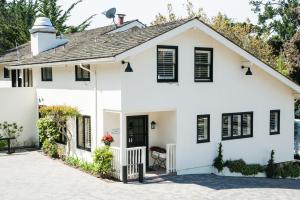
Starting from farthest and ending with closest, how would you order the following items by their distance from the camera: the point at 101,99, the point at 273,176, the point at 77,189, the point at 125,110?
the point at 273,176 < the point at 101,99 < the point at 125,110 < the point at 77,189

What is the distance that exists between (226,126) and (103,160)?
6305 millimetres

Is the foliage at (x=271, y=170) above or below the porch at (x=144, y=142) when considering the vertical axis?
below

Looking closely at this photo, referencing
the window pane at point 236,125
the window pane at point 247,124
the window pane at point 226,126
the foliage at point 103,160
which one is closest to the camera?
the foliage at point 103,160

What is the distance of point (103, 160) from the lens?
15.9m

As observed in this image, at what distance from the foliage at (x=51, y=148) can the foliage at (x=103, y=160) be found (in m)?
4.53

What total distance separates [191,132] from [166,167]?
1.86 meters

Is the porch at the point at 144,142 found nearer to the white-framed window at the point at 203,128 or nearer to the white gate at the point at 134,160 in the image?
the white gate at the point at 134,160

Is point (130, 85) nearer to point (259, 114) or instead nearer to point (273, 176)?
point (259, 114)

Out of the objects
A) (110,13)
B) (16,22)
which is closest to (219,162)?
(110,13)

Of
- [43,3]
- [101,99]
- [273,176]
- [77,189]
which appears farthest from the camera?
[43,3]

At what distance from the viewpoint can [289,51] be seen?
3102 centimetres

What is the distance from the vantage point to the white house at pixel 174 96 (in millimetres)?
16016

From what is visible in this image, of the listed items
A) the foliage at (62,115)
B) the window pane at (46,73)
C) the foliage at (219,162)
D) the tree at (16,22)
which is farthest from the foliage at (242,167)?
the tree at (16,22)

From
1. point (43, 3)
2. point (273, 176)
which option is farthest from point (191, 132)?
point (43, 3)
